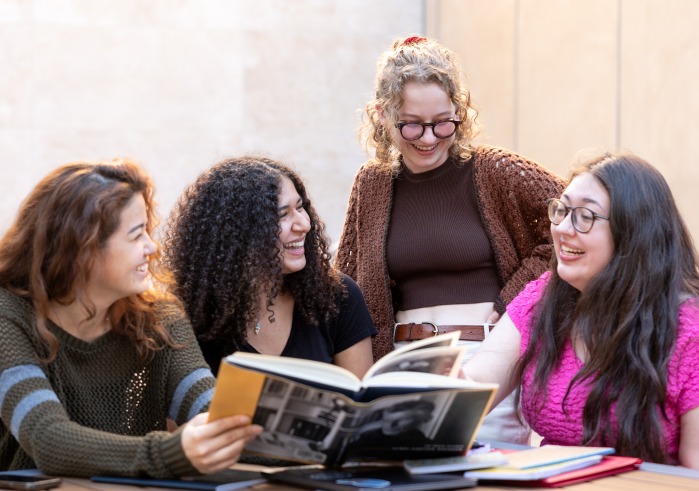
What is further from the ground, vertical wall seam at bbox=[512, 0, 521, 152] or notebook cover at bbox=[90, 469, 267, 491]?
vertical wall seam at bbox=[512, 0, 521, 152]

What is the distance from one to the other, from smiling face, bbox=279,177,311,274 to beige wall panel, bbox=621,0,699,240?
2741mm

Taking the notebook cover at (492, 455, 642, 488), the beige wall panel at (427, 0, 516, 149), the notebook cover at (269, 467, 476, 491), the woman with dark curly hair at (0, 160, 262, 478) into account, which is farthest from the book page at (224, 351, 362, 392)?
the beige wall panel at (427, 0, 516, 149)

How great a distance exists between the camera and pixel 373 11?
739 centimetres

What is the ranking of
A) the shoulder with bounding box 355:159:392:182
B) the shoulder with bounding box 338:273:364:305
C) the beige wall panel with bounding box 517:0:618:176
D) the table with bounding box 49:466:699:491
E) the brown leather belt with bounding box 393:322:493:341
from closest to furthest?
the table with bounding box 49:466:699:491
the shoulder with bounding box 338:273:364:305
the brown leather belt with bounding box 393:322:493:341
the shoulder with bounding box 355:159:392:182
the beige wall panel with bounding box 517:0:618:176

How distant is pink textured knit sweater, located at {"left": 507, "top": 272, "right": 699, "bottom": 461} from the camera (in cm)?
229

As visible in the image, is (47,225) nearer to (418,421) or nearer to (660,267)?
(418,421)

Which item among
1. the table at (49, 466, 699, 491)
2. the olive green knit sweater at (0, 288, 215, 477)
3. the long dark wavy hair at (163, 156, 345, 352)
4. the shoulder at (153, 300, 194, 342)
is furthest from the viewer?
the long dark wavy hair at (163, 156, 345, 352)

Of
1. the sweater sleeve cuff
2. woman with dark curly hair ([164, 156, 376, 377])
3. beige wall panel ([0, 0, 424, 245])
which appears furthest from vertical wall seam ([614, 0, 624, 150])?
the sweater sleeve cuff

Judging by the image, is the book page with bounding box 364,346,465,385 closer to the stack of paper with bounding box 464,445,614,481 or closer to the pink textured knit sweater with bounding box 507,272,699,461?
the stack of paper with bounding box 464,445,614,481

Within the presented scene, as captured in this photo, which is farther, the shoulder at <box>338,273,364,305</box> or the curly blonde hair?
the curly blonde hair

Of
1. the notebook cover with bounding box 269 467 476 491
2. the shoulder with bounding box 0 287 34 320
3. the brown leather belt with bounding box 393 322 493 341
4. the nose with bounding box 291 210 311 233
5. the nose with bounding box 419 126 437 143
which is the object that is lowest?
the brown leather belt with bounding box 393 322 493 341

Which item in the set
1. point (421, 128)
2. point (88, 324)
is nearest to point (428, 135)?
point (421, 128)

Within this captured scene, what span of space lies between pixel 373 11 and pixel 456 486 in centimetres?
596

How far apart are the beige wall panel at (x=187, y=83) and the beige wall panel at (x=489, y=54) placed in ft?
1.84
